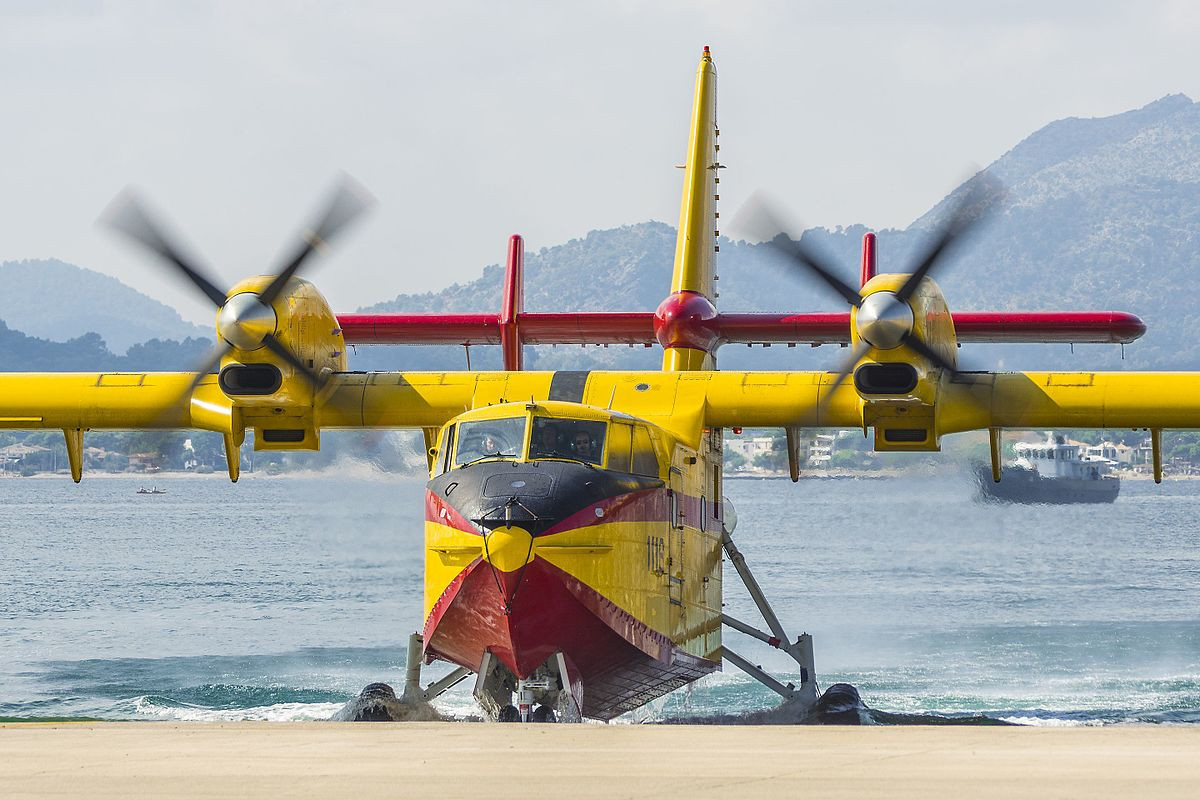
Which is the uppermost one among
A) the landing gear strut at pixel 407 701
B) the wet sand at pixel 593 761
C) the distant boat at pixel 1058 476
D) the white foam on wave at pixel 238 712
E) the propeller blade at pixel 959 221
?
the distant boat at pixel 1058 476

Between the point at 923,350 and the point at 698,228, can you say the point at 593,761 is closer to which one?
the point at 923,350

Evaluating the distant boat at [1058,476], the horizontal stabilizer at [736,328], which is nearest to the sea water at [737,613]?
the distant boat at [1058,476]

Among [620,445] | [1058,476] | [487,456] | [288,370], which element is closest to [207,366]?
[288,370]

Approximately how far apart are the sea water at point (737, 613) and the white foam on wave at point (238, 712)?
0.20ft

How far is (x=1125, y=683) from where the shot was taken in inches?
923

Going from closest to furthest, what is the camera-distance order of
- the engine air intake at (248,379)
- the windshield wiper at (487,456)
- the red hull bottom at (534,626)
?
the red hull bottom at (534,626) → the windshield wiper at (487,456) → the engine air intake at (248,379)

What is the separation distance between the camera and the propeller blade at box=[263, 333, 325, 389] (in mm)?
15172

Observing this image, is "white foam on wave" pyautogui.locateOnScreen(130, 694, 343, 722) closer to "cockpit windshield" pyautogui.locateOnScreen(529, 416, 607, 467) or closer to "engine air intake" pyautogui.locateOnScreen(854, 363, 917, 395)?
"cockpit windshield" pyautogui.locateOnScreen(529, 416, 607, 467)

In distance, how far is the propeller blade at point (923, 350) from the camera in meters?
14.8

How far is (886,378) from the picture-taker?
1497 centimetres

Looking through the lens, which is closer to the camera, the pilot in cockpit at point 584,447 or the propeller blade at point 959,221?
the pilot in cockpit at point 584,447

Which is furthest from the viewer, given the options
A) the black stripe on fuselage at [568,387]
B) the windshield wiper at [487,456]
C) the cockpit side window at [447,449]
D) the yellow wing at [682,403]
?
the black stripe on fuselage at [568,387]

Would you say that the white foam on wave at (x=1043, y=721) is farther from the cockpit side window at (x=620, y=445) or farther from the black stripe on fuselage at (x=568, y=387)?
the cockpit side window at (x=620, y=445)

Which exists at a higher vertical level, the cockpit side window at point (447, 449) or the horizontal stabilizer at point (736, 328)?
the horizontal stabilizer at point (736, 328)
